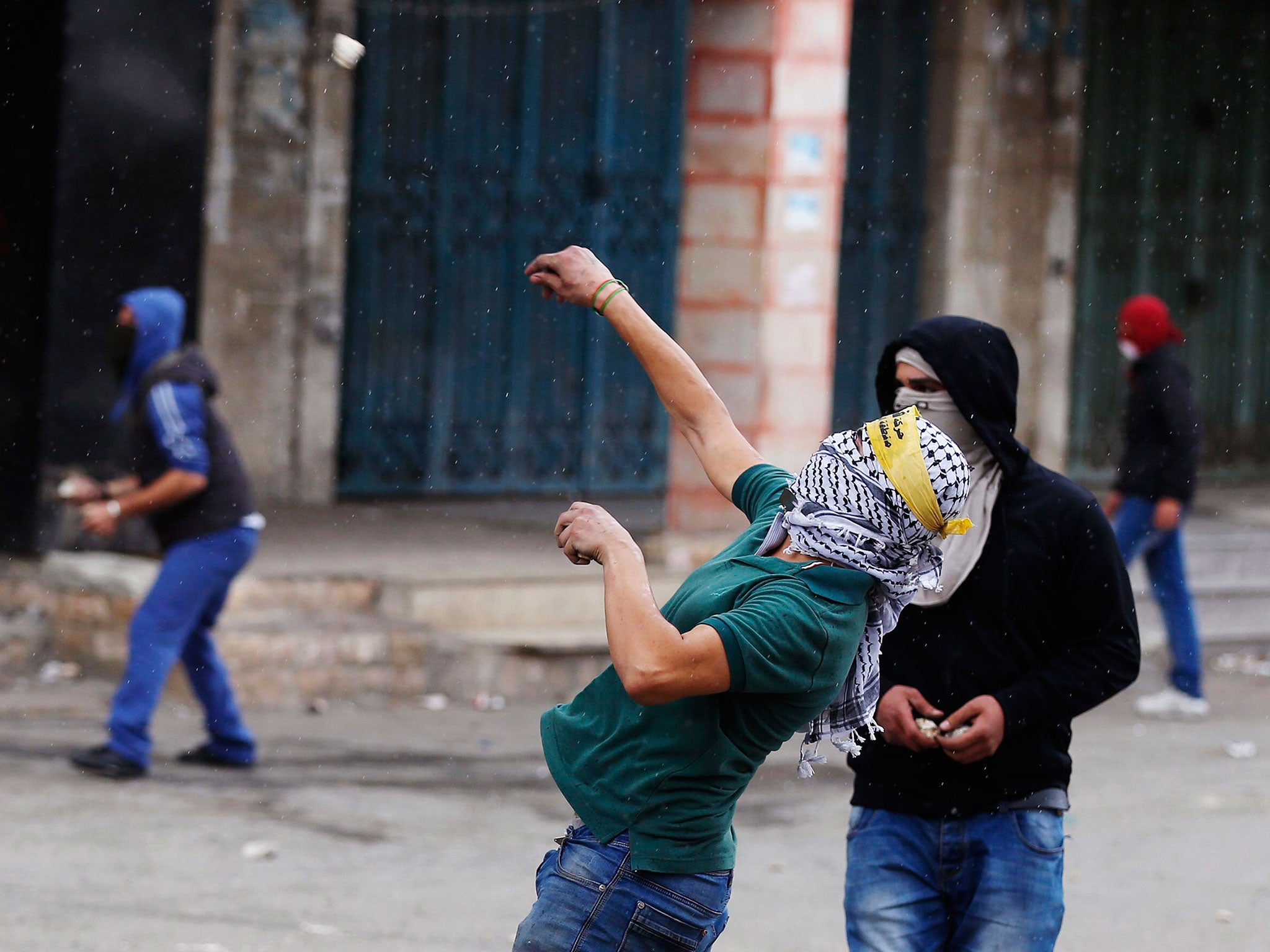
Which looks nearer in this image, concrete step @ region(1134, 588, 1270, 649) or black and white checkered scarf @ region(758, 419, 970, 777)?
black and white checkered scarf @ region(758, 419, 970, 777)

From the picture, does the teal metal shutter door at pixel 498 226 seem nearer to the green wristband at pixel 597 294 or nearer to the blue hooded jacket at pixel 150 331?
the blue hooded jacket at pixel 150 331

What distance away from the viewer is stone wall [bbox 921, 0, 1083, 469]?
12656mm

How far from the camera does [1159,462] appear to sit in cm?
840

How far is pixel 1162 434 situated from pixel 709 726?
6.00 m

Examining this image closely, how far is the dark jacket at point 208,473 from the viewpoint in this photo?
22.2ft

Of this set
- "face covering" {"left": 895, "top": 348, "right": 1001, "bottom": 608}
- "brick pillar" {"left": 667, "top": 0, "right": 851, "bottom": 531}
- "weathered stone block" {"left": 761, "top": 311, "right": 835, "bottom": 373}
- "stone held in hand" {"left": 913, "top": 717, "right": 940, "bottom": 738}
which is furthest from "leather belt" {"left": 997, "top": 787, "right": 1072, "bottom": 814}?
"weathered stone block" {"left": 761, "top": 311, "right": 835, "bottom": 373}

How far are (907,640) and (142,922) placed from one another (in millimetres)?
2656

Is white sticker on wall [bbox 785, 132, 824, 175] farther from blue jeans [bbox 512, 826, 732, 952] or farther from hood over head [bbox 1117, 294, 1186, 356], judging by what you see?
blue jeans [bbox 512, 826, 732, 952]

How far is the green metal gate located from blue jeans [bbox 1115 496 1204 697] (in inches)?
201

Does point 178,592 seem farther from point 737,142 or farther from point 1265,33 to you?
point 1265,33

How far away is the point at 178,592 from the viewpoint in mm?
6715

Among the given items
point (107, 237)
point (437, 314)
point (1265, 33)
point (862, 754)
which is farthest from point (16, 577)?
point (1265, 33)

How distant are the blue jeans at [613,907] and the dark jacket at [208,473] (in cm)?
408

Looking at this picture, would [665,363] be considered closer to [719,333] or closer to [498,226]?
[719,333]
